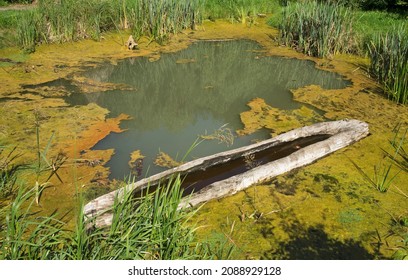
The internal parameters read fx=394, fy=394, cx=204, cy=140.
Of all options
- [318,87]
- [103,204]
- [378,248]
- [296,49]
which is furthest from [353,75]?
[103,204]

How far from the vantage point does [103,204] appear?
335cm

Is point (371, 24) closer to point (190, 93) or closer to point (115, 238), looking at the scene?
point (190, 93)

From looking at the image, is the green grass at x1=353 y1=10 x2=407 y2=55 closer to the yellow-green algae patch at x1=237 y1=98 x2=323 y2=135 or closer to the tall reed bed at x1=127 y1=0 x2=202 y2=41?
the yellow-green algae patch at x1=237 y1=98 x2=323 y2=135

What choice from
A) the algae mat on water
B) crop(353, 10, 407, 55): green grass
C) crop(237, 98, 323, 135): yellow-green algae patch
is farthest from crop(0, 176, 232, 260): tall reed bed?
crop(353, 10, 407, 55): green grass

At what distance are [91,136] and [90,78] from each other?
2.23 metres

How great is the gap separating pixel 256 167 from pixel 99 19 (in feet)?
18.7

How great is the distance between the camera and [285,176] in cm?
419

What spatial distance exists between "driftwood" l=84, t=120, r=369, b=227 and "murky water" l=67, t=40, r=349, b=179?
1.52 feet

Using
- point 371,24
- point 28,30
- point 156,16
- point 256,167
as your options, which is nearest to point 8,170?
point 256,167

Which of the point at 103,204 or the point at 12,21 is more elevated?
the point at 12,21

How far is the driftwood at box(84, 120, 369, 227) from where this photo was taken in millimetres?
3400

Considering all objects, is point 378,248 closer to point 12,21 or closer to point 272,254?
point 272,254

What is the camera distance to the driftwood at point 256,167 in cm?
340

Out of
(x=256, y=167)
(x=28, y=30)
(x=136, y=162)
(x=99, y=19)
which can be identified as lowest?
(x=136, y=162)
